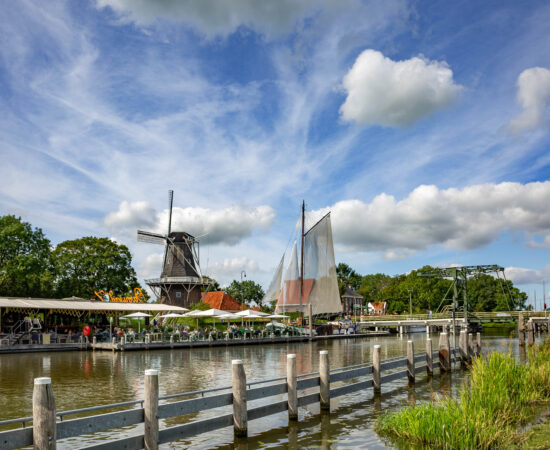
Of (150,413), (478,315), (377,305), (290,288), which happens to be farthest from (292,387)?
(377,305)

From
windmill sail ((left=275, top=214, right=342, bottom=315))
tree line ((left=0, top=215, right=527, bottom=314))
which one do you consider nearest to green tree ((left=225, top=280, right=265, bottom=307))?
tree line ((left=0, top=215, right=527, bottom=314))

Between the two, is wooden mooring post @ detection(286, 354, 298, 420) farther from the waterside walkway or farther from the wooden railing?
the wooden railing

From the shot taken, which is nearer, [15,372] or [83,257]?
[15,372]

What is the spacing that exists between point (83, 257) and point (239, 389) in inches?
2250

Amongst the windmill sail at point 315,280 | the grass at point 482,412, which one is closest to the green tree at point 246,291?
the windmill sail at point 315,280

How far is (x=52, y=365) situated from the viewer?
84.3ft

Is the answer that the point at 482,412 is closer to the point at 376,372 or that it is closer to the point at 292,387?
the point at 292,387

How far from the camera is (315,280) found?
55.5 m

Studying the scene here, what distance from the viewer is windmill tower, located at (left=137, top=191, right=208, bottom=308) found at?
65625 millimetres

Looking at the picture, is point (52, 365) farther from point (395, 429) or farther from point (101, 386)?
point (395, 429)

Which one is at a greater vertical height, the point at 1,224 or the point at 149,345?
the point at 1,224

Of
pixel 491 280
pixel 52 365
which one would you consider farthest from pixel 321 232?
pixel 491 280

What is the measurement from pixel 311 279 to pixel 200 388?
127ft

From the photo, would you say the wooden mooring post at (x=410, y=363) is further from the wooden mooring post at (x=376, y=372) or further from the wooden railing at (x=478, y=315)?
the wooden railing at (x=478, y=315)
